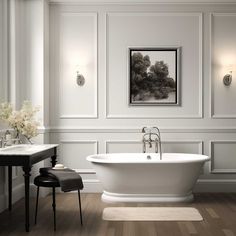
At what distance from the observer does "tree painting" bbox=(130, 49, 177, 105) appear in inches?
234

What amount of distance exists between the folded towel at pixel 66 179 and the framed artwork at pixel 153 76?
6.79 feet

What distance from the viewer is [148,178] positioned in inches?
204

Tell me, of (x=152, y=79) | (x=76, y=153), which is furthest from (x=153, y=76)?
(x=76, y=153)

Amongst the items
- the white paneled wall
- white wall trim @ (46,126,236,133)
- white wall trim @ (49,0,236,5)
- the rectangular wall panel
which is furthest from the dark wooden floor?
white wall trim @ (49,0,236,5)

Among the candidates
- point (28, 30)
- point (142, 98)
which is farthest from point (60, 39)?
point (142, 98)

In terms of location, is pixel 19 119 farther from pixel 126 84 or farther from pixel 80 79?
pixel 126 84

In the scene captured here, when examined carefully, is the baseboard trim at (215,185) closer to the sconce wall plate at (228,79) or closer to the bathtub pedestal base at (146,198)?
the bathtub pedestal base at (146,198)

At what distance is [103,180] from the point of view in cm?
524

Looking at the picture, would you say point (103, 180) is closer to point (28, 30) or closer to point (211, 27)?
point (28, 30)

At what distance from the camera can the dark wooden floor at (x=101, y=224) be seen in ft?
12.7

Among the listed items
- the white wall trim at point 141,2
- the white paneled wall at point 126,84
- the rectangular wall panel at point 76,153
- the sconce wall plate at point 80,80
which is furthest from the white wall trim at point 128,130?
the white wall trim at point 141,2

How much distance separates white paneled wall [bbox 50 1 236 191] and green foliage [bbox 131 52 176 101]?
13 centimetres

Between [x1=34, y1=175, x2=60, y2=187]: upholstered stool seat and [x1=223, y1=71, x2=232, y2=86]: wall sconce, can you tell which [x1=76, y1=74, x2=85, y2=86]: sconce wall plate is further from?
[x1=34, y1=175, x2=60, y2=187]: upholstered stool seat

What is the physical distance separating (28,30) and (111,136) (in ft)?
5.93
